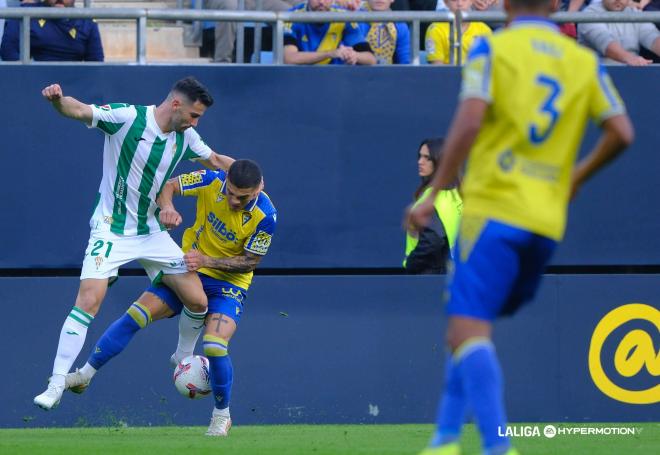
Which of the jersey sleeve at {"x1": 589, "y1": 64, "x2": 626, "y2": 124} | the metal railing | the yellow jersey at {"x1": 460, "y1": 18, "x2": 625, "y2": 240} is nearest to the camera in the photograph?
the yellow jersey at {"x1": 460, "y1": 18, "x2": 625, "y2": 240}

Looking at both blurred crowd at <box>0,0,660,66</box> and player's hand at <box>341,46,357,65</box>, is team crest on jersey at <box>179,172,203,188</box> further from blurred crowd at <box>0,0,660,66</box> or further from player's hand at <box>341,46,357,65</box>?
player's hand at <box>341,46,357,65</box>

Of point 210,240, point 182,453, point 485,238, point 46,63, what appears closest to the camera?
point 485,238

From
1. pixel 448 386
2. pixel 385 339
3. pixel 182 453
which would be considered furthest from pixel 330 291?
pixel 448 386

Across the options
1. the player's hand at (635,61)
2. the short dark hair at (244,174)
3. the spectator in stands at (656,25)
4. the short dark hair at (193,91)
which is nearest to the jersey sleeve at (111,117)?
the short dark hair at (193,91)

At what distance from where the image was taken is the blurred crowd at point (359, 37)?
1030cm

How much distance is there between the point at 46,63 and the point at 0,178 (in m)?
1.04

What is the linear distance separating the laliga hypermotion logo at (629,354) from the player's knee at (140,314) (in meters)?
4.14

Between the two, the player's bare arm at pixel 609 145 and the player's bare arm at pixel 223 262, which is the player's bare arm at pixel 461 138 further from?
the player's bare arm at pixel 223 262

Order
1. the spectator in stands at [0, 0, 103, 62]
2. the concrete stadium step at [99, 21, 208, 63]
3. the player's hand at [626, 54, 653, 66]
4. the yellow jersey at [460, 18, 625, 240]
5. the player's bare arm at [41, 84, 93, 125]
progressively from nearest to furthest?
the yellow jersey at [460, 18, 625, 240], the player's bare arm at [41, 84, 93, 125], the spectator in stands at [0, 0, 103, 62], the player's hand at [626, 54, 653, 66], the concrete stadium step at [99, 21, 208, 63]

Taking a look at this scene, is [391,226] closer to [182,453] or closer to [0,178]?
[0,178]

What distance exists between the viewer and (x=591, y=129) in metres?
10.7

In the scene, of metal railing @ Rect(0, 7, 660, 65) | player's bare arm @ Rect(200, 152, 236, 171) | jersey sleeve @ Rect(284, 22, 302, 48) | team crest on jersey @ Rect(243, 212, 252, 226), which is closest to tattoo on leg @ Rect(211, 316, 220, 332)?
team crest on jersey @ Rect(243, 212, 252, 226)

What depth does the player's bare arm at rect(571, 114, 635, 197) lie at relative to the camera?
16.3 feet

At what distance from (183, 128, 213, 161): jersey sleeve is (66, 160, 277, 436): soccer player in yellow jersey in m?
0.14
